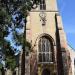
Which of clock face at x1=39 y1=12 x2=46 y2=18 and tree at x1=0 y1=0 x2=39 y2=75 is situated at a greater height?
clock face at x1=39 y1=12 x2=46 y2=18

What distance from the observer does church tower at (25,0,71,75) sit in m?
31.3

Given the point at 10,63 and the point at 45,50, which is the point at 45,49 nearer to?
the point at 45,50

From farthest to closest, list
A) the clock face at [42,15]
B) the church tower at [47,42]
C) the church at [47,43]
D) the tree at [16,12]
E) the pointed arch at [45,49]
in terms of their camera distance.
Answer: the clock face at [42,15], the pointed arch at [45,49], the church tower at [47,42], the church at [47,43], the tree at [16,12]

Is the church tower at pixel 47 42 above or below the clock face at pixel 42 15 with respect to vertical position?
below

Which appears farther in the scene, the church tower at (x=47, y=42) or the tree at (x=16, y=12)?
the church tower at (x=47, y=42)

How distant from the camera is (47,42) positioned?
33.2m

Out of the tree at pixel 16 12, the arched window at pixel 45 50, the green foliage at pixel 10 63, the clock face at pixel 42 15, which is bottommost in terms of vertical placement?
the green foliage at pixel 10 63

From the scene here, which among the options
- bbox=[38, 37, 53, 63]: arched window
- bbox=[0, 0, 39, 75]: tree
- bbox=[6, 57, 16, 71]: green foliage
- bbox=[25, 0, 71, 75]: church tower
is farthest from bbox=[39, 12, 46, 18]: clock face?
bbox=[6, 57, 16, 71]: green foliage

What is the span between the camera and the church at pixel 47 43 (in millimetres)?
31156

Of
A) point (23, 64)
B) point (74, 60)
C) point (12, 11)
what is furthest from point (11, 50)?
point (74, 60)

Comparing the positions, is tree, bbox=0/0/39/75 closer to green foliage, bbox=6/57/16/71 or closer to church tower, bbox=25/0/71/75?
green foliage, bbox=6/57/16/71

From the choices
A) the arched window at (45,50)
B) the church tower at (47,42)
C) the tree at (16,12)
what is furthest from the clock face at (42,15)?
the tree at (16,12)

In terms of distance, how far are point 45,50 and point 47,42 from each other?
0.99m

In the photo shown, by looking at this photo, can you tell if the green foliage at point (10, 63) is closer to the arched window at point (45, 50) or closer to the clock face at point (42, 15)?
the arched window at point (45, 50)
